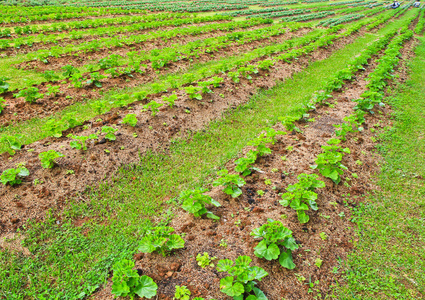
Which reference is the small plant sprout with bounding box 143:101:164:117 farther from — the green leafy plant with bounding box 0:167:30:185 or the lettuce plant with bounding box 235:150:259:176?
the green leafy plant with bounding box 0:167:30:185

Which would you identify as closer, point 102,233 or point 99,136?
point 102,233

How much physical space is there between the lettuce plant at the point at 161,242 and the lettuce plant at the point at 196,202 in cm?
62

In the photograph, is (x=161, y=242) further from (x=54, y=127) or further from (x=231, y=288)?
(x=54, y=127)

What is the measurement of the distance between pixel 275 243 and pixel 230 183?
1.57m

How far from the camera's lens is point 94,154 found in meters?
6.07

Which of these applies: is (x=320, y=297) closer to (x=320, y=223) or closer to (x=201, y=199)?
(x=320, y=223)

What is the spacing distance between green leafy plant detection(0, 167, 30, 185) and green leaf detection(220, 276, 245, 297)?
456cm

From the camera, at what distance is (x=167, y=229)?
429 cm

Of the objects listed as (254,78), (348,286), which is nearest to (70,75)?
(254,78)

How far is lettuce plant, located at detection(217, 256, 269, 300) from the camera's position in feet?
10.7

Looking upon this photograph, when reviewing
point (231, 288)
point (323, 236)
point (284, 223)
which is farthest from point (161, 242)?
point (323, 236)

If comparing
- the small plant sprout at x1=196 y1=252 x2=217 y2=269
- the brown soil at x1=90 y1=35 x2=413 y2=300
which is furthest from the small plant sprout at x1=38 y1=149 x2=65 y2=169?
the small plant sprout at x1=196 y1=252 x2=217 y2=269

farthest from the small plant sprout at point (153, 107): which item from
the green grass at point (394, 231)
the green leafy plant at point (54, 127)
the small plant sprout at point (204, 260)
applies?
the green grass at point (394, 231)

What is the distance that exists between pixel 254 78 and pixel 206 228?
28.2ft
